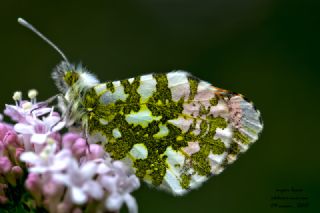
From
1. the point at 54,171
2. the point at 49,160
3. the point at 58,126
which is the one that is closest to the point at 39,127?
the point at 58,126

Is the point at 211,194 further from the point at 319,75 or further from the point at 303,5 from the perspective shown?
the point at 303,5

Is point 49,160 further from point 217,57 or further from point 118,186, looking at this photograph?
point 217,57

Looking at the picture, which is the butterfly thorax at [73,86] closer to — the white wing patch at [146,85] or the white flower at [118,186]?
the white wing patch at [146,85]

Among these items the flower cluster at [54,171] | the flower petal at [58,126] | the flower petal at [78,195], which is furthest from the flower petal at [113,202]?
the flower petal at [58,126]

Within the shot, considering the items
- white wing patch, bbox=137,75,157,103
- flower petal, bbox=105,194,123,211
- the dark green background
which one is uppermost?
white wing patch, bbox=137,75,157,103

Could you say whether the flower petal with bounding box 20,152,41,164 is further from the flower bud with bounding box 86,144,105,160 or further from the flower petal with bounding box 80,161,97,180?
the flower bud with bounding box 86,144,105,160

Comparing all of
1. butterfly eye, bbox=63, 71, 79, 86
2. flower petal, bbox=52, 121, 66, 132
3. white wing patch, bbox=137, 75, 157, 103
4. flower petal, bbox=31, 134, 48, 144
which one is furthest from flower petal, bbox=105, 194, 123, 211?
butterfly eye, bbox=63, 71, 79, 86
